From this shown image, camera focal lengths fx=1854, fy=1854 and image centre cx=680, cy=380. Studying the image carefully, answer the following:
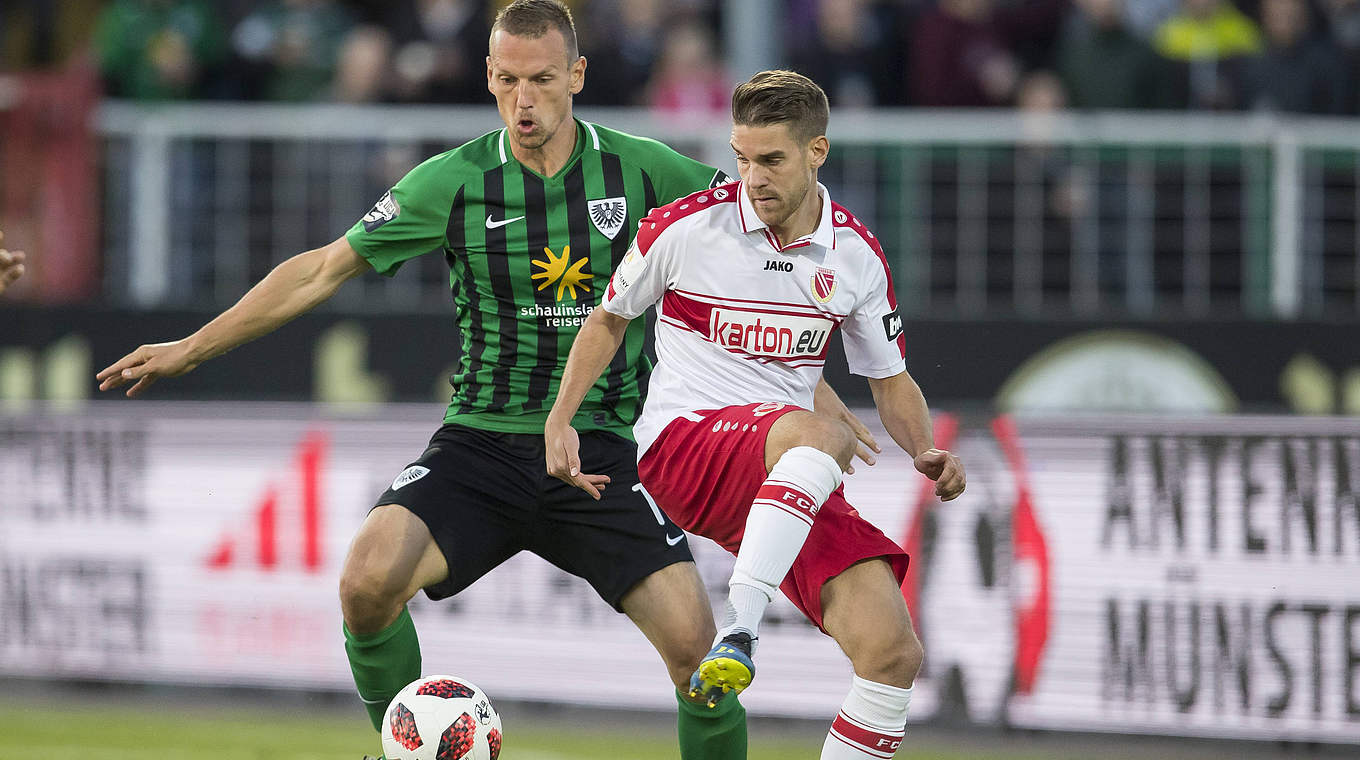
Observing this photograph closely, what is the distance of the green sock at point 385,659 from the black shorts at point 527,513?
6.0 inches

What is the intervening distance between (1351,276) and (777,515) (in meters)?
6.08

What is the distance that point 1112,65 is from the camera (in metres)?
9.88

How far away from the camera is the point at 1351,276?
9.65 m

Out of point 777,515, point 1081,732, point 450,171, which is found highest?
point 450,171

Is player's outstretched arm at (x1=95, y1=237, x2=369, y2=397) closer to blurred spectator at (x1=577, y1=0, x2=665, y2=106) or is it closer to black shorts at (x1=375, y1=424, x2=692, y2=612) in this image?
black shorts at (x1=375, y1=424, x2=692, y2=612)

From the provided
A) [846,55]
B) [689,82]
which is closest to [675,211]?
[689,82]

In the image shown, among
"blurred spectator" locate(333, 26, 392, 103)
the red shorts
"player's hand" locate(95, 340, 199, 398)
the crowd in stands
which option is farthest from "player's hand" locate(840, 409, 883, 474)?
"blurred spectator" locate(333, 26, 392, 103)

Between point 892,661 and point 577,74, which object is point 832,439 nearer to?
point 892,661

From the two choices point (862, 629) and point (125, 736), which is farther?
point (125, 736)

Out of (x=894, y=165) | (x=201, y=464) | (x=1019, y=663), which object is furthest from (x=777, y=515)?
(x=894, y=165)

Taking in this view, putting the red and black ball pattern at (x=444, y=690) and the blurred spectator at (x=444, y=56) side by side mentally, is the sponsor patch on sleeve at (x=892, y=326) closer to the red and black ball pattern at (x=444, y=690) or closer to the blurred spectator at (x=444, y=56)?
the red and black ball pattern at (x=444, y=690)

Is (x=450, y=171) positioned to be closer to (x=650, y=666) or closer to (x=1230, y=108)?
(x=650, y=666)

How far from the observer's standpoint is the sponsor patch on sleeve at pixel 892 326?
5.07 meters

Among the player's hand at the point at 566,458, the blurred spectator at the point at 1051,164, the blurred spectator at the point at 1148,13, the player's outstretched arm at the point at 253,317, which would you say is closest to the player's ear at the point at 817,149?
the player's hand at the point at 566,458
